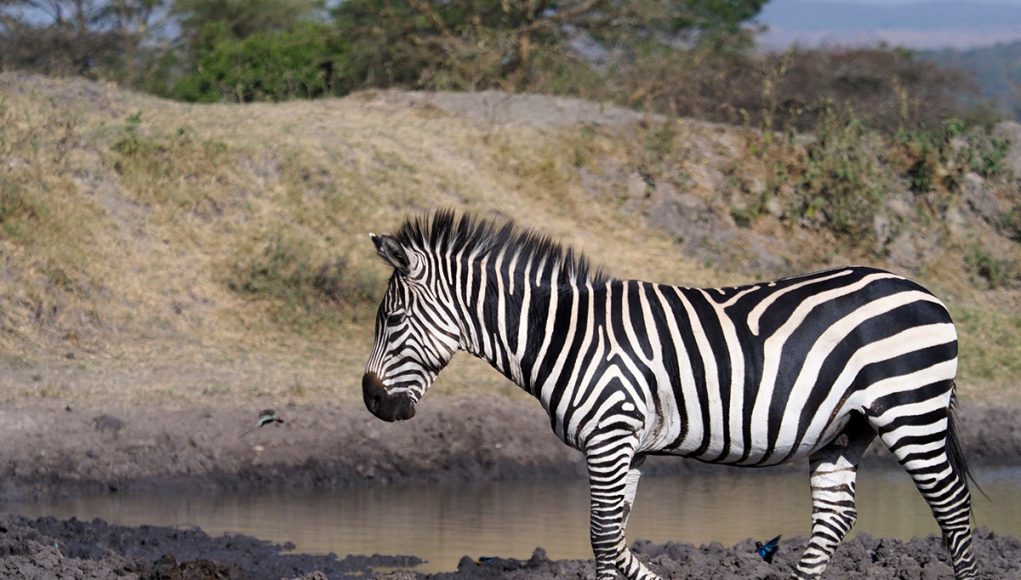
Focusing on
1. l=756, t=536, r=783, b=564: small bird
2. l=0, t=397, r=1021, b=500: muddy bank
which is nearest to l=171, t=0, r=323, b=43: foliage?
l=0, t=397, r=1021, b=500: muddy bank

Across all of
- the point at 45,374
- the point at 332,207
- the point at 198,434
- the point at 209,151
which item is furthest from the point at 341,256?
the point at 198,434

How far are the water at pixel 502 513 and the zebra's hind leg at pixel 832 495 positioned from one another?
2.70 m

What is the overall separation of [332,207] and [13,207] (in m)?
4.08

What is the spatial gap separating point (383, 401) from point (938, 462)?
8.37 ft

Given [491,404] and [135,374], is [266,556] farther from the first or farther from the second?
[135,374]

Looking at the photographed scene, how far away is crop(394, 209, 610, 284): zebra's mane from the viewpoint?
6.65m

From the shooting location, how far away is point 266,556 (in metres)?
8.76

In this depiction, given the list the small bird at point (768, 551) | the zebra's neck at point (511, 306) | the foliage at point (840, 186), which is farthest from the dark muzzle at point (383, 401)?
the foliage at point (840, 186)

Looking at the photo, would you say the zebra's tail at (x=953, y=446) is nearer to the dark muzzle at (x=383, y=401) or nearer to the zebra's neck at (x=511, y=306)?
the zebra's neck at (x=511, y=306)

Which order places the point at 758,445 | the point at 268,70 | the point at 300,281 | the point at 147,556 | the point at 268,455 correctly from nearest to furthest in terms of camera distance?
the point at 758,445 < the point at 147,556 < the point at 268,455 < the point at 300,281 < the point at 268,70

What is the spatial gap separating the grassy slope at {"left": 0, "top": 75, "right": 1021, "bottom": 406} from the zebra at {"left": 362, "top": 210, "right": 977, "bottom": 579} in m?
6.54

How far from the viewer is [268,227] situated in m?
17.8

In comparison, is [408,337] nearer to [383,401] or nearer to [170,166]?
[383,401]

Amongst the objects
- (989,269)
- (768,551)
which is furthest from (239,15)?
(768,551)
